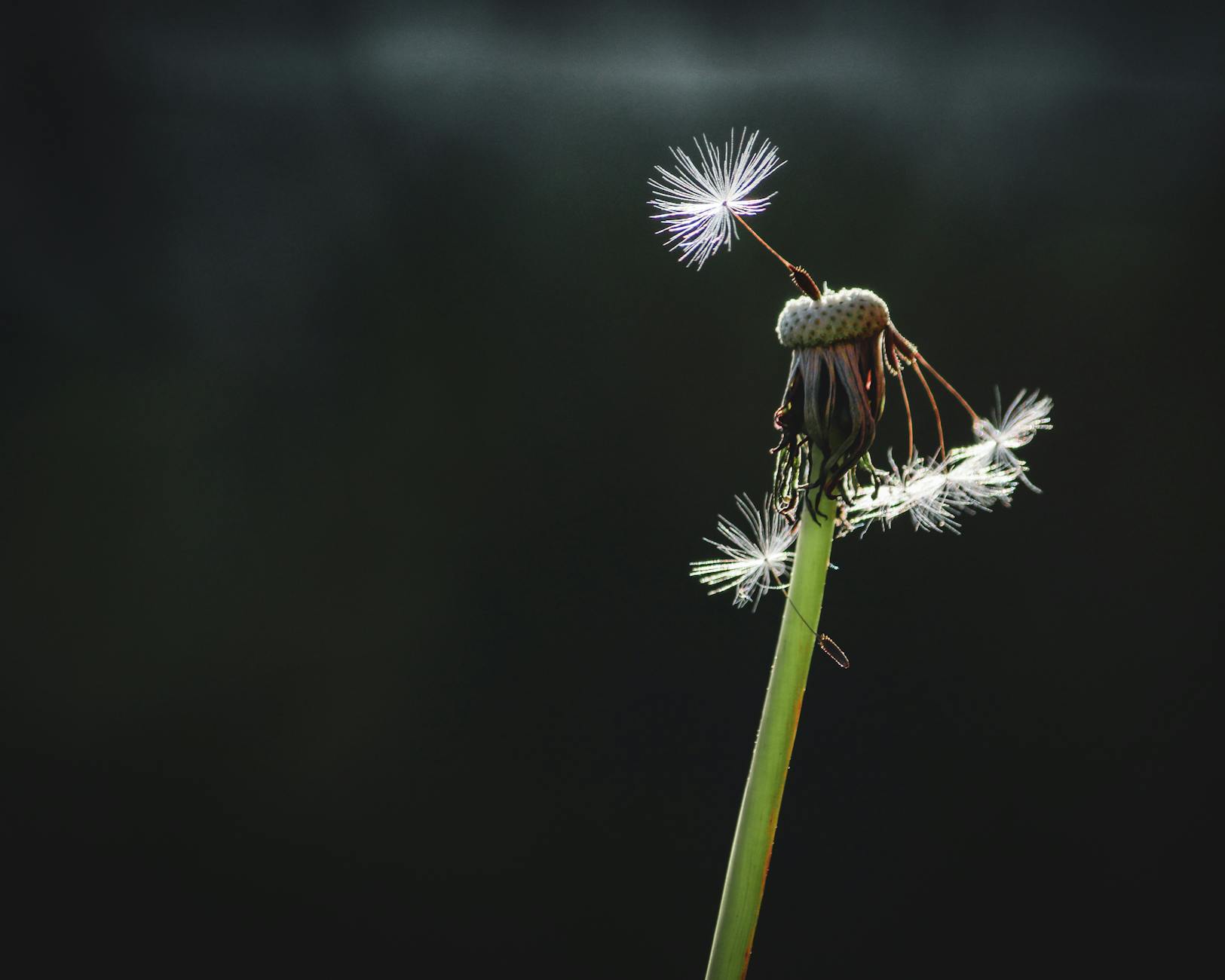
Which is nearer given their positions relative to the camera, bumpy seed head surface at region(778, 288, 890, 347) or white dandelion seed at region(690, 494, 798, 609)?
bumpy seed head surface at region(778, 288, 890, 347)

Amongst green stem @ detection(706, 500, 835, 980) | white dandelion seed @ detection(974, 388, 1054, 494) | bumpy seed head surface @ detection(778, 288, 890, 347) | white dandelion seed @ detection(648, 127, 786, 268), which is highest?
white dandelion seed @ detection(648, 127, 786, 268)

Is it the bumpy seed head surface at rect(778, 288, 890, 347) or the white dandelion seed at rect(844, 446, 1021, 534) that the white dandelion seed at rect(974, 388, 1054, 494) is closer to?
the white dandelion seed at rect(844, 446, 1021, 534)

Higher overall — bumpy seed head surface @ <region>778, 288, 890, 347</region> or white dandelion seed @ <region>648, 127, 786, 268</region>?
white dandelion seed @ <region>648, 127, 786, 268</region>

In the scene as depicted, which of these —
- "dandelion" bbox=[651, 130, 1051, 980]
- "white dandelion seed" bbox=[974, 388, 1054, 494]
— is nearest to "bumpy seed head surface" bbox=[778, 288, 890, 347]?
"dandelion" bbox=[651, 130, 1051, 980]

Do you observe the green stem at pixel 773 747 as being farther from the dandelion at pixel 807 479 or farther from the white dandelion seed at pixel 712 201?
the white dandelion seed at pixel 712 201

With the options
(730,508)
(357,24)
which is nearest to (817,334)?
(730,508)

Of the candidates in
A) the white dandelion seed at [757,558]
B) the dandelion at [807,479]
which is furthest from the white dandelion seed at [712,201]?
the white dandelion seed at [757,558]

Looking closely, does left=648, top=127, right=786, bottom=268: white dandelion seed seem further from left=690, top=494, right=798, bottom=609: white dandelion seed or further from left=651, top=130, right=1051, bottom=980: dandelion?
left=690, top=494, right=798, bottom=609: white dandelion seed

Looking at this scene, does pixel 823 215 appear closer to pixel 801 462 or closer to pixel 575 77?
pixel 575 77
